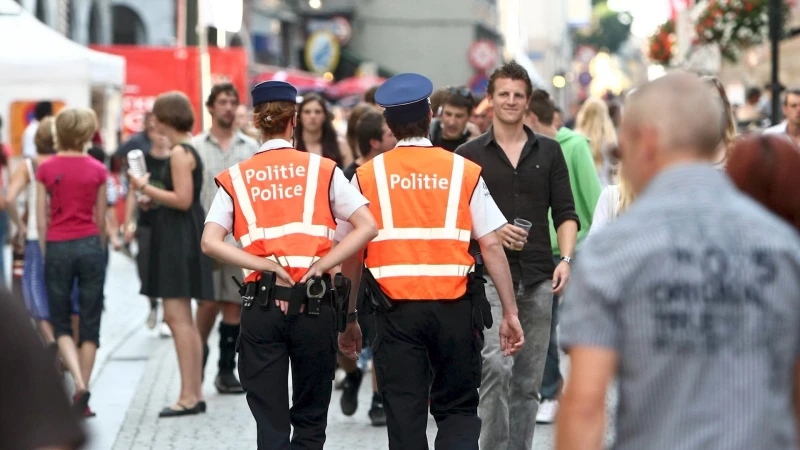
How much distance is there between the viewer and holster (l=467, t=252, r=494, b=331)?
233 inches

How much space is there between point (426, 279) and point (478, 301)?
0.86 ft

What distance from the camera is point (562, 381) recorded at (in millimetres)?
9484

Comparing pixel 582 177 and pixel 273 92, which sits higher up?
pixel 273 92

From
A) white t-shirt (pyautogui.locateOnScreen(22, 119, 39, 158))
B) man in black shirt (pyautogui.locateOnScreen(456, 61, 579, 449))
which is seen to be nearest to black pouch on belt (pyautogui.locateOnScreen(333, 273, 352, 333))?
man in black shirt (pyautogui.locateOnScreen(456, 61, 579, 449))

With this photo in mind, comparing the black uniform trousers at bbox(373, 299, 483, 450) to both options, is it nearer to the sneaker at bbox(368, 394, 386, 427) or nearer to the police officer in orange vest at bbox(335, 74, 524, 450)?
the police officer in orange vest at bbox(335, 74, 524, 450)

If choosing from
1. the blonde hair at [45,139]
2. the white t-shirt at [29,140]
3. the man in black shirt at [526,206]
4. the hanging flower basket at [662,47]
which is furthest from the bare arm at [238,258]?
the hanging flower basket at [662,47]

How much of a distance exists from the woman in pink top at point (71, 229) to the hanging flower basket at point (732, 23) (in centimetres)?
1391

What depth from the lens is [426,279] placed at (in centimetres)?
582

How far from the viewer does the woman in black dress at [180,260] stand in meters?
8.92

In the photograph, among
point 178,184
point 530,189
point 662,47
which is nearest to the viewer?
point 530,189

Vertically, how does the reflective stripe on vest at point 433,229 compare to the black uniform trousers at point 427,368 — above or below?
above

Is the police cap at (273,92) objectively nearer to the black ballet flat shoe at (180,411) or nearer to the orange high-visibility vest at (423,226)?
the orange high-visibility vest at (423,226)

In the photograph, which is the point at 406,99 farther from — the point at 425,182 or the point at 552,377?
the point at 552,377

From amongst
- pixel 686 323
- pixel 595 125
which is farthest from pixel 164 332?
pixel 686 323
